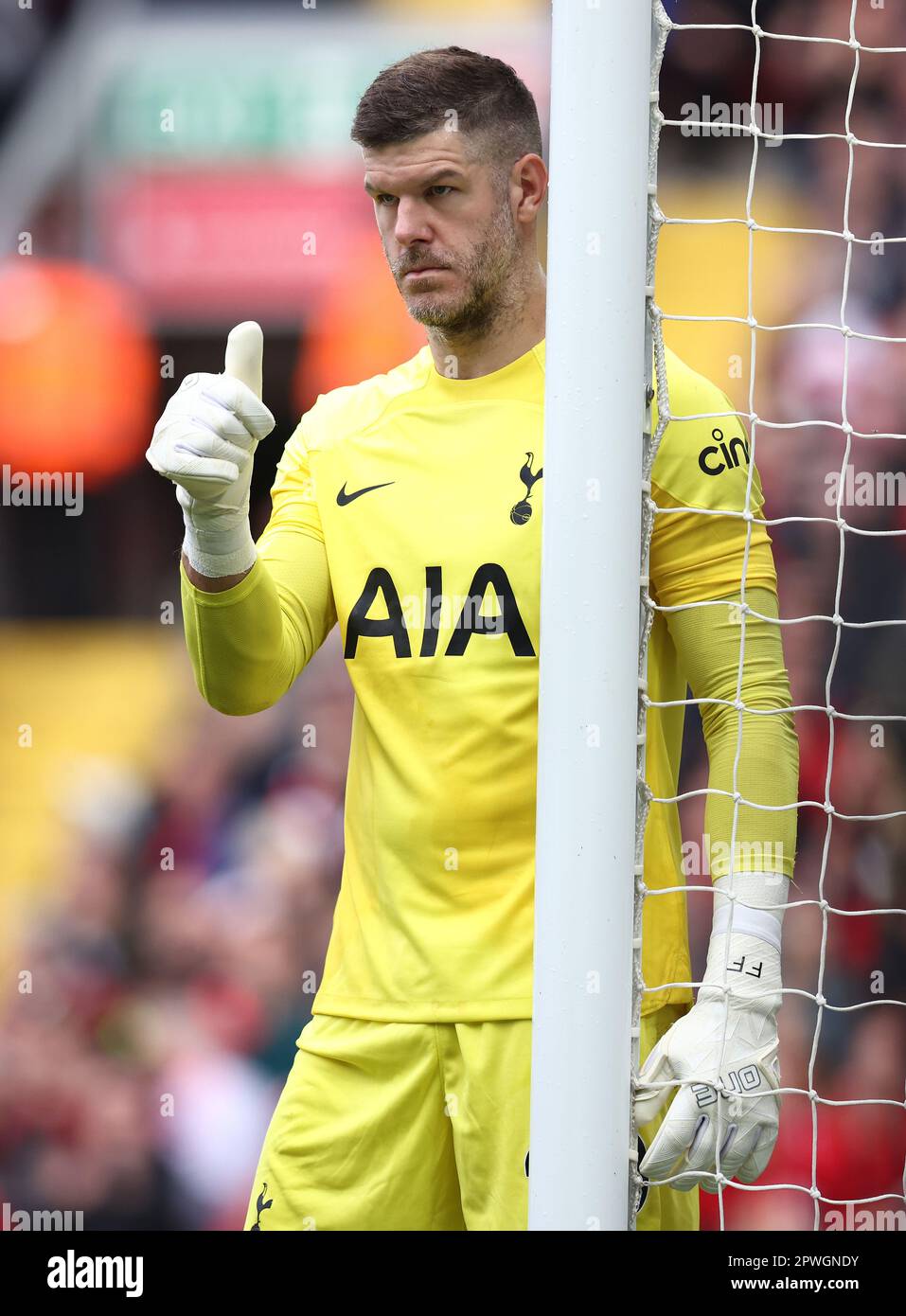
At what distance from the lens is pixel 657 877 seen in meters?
1.89

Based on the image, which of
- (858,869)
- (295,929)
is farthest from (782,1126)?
(295,929)

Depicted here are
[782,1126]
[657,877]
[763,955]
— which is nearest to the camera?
[763,955]

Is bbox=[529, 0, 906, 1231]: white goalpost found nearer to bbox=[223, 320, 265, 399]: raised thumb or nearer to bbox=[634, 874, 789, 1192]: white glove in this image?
bbox=[634, 874, 789, 1192]: white glove

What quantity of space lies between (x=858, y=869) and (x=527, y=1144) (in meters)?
1.92

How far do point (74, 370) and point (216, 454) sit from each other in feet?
8.09

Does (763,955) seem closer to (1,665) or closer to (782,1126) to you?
(782,1126)

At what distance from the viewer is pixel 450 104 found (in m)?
1.98

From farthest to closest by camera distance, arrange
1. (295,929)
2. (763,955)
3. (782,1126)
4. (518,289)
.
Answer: (295,929) → (782,1126) → (518,289) → (763,955)

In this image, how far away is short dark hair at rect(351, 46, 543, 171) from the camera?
6.41 ft

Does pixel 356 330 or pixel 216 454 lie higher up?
pixel 356 330

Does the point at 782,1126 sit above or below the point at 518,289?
below
